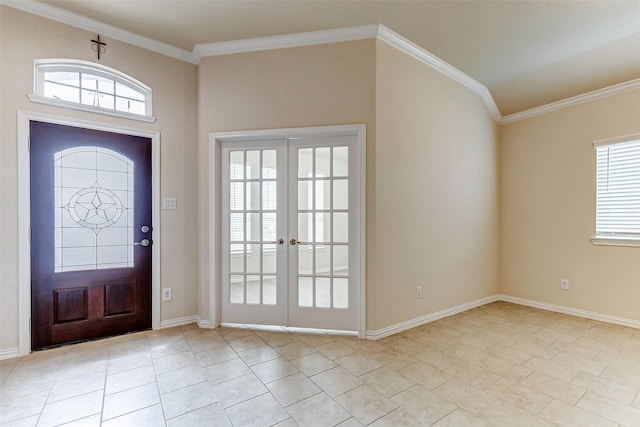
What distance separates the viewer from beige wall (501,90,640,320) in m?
3.37

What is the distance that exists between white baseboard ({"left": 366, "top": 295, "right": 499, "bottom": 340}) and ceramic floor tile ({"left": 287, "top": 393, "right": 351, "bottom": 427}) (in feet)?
3.65

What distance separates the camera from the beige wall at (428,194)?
9.91 feet

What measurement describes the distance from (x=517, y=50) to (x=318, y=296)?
3.43m

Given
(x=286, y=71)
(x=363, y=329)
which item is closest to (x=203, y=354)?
(x=363, y=329)

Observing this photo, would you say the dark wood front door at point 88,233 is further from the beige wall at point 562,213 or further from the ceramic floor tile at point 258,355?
the beige wall at point 562,213

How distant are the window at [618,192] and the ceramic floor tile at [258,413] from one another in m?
4.10

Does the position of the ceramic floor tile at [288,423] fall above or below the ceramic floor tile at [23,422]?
above

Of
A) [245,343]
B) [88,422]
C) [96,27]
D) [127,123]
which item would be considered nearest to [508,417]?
[245,343]

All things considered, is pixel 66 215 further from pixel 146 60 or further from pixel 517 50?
pixel 517 50

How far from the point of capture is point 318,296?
3.11 m

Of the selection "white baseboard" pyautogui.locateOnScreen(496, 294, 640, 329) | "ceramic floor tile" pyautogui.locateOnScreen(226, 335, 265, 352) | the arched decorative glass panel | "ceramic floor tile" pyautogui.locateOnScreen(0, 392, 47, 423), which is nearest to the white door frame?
"ceramic floor tile" pyautogui.locateOnScreen(226, 335, 265, 352)

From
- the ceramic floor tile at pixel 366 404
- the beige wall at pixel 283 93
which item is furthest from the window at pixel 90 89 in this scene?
the ceramic floor tile at pixel 366 404

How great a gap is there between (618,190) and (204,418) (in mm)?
4736

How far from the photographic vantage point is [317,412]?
5.96ft
